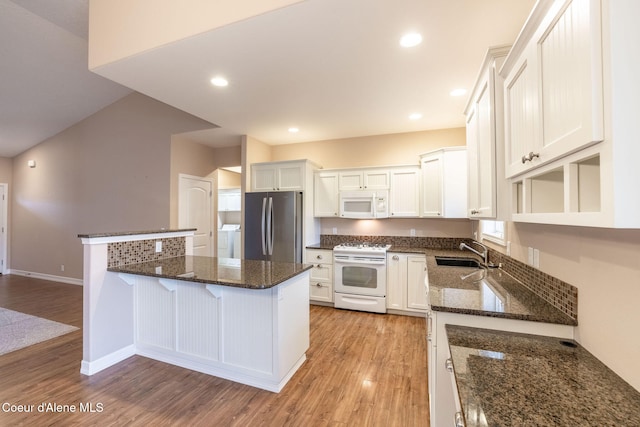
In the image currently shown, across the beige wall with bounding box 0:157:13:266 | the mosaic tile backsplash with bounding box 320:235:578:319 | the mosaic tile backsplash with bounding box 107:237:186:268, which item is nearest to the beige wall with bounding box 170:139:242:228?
the mosaic tile backsplash with bounding box 107:237:186:268

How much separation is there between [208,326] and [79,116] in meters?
5.66

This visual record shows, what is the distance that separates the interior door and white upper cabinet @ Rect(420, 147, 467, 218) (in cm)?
376

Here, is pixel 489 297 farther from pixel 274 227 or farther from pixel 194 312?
pixel 274 227

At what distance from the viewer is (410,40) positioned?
204 cm

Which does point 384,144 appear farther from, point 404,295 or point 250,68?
point 250,68

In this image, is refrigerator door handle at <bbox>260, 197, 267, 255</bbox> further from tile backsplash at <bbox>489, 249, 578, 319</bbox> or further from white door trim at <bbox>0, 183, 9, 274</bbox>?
white door trim at <bbox>0, 183, 9, 274</bbox>

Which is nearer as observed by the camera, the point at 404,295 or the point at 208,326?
the point at 208,326

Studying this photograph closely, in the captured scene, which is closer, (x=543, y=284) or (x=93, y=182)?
(x=543, y=284)

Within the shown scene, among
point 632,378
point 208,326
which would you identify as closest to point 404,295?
point 208,326

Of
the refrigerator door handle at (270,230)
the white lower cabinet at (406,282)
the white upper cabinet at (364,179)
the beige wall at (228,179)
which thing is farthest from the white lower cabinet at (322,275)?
the beige wall at (228,179)

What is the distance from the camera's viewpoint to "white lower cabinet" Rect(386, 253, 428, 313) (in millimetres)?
3645

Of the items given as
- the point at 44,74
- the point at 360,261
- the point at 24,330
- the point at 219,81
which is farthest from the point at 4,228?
the point at 360,261

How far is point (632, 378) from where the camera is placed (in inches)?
36.4

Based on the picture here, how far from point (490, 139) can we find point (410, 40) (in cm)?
101
